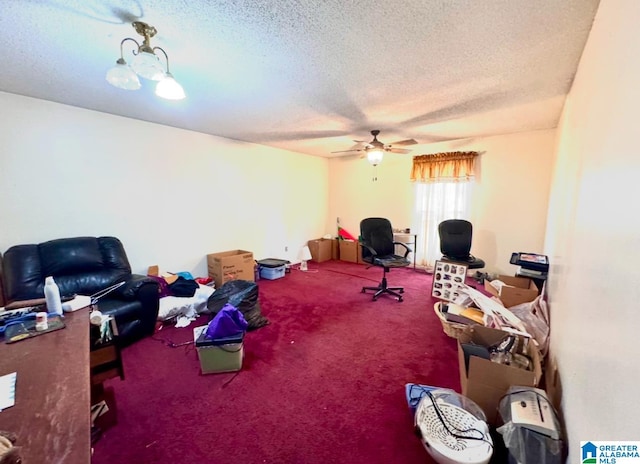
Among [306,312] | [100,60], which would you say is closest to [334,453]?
[306,312]

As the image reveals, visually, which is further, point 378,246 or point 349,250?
point 349,250

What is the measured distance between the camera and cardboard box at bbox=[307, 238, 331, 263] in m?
5.51

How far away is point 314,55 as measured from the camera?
1813 millimetres

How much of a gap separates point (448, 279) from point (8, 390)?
357cm

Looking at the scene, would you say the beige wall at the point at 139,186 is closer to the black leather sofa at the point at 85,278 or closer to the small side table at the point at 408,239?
the black leather sofa at the point at 85,278

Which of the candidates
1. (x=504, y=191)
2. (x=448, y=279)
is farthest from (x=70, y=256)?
(x=504, y=191)

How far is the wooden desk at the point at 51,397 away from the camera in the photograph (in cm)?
68

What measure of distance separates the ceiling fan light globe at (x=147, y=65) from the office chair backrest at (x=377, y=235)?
2.74 metres

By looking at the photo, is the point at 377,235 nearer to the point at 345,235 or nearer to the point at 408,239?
the point at 408,239

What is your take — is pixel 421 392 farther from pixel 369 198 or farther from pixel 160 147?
pixel 369 198

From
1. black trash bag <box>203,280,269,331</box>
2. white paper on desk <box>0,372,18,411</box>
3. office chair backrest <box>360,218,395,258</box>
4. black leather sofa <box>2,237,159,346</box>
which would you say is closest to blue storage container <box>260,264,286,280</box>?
black trash bag <box>203,280,269,331</box>

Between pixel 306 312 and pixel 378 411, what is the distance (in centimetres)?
154

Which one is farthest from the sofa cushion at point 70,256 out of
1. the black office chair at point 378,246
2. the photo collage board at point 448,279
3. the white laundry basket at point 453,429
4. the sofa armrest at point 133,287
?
the photo collage board at point 448,279

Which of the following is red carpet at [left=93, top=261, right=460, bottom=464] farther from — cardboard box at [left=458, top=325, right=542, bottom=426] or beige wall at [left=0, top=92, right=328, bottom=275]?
beige wall at [left=0, top=92, right=328, bottom=275]
